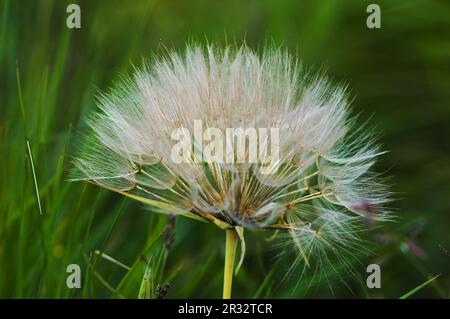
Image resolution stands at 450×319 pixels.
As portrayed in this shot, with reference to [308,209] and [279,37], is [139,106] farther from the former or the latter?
[279,37]


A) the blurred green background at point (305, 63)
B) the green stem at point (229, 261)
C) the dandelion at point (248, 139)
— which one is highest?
the blurred green background at point (305, 63)

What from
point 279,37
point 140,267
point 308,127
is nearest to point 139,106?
point 308,127

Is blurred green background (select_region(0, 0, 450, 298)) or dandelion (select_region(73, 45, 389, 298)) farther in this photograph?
blurred green background (select_region(0, 0, 450, 298))

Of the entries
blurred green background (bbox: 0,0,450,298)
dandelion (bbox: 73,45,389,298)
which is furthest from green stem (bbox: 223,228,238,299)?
blurred green background (bbox: 0,0,450,298)

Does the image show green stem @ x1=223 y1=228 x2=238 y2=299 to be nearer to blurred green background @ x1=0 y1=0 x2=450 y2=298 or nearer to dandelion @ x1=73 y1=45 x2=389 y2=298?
dandelion @ x1=73 y1=45 x2=389 y2=298

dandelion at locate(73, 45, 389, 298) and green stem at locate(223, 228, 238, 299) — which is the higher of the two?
dandelion at locate(73, 45, 389, 298)

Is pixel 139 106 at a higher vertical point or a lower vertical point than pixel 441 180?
lower

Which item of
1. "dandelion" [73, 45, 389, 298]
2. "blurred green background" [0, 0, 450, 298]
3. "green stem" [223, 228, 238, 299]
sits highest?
"blurred green background" [0, 0, 450, 298]

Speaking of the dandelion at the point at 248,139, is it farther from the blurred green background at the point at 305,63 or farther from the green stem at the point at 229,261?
the blurred green background at the point at 305,63

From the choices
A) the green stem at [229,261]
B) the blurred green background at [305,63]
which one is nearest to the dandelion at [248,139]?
the green stem at [229,261]
